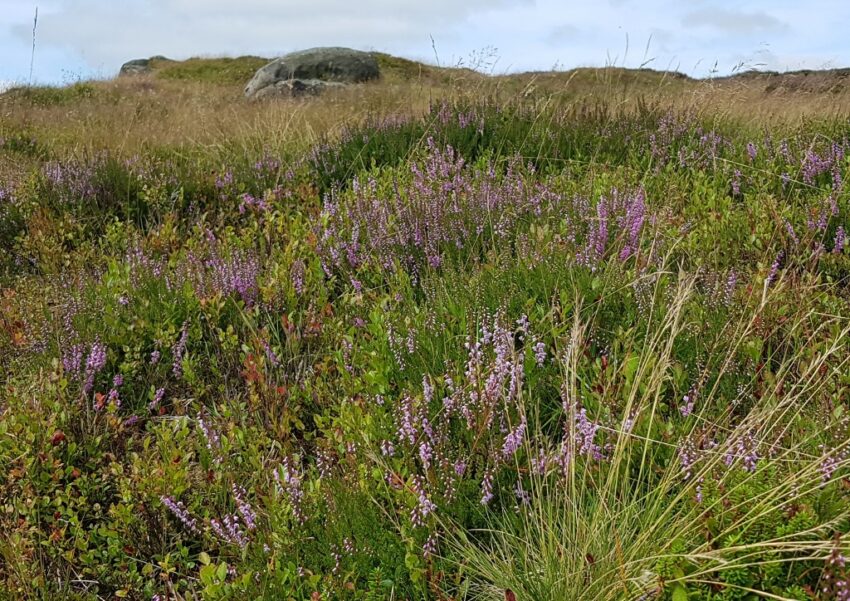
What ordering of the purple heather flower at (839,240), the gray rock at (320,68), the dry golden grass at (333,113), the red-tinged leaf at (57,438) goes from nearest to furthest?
the red-tinged leaf at (57,438)
the purple heather flower at (839,240)
the dry golden grass at (333,113)
the gray rock at (320,68)

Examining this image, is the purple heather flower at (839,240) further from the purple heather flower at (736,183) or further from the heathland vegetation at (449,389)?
the purple heather flower at (736,183)

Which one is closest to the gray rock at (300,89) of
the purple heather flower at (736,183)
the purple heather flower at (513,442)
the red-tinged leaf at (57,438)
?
the purple heather flower at (736,183)

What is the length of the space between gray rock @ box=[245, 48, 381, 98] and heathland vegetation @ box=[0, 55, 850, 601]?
739 inches

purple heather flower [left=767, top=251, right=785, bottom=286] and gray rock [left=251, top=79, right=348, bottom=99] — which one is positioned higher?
gray rock [left=251, top=79, right=348, bottom=99]

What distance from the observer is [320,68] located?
24219mm

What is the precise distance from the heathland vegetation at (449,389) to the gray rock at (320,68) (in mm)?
18767

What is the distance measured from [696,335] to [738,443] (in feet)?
2.80

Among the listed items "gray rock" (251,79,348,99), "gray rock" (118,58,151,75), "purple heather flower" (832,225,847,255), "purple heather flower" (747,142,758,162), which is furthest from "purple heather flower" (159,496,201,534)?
"gray rock" (118,58,151,75)

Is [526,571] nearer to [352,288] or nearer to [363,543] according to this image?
[363,543]

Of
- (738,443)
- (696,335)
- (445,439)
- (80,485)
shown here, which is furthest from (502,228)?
(80,485)

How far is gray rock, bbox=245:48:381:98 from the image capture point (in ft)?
75.3

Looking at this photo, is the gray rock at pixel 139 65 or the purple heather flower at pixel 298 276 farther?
the gray rock at pixel 139 65

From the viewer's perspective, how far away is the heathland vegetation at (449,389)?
1.86m

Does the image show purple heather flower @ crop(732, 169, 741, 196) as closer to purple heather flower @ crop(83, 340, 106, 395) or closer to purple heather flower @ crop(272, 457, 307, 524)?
purple heather flower @ crop(272, 457, 307, 524)
